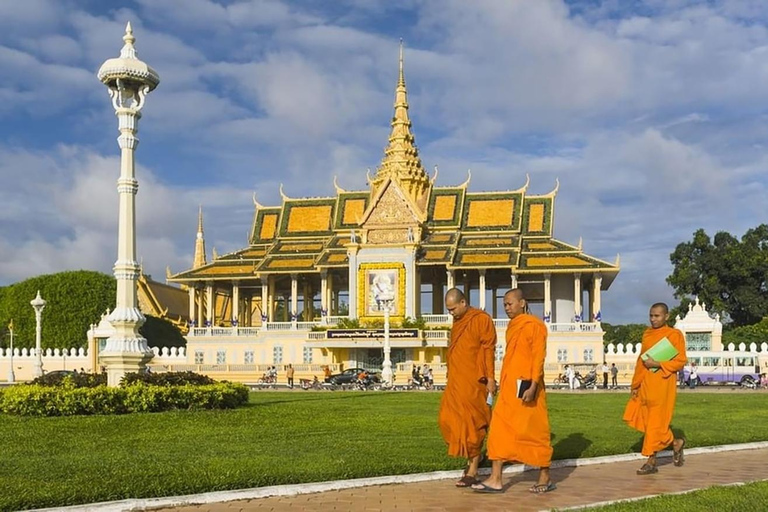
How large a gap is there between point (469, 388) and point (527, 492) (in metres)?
1.09

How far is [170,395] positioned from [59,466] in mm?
7221

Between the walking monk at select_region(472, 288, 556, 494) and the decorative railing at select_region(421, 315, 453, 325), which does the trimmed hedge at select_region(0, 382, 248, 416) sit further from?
the decorative railing at select_region(421, 315, 453, 325)

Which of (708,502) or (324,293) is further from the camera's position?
(324,293)

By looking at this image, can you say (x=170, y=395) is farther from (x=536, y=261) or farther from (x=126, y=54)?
(x=536, y=261)

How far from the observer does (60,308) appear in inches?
2243

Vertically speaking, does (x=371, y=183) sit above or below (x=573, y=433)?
above

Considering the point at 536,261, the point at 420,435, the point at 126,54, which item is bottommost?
the point at 420,435

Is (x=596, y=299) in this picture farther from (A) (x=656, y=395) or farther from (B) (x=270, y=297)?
(A) (x=656, y=395)

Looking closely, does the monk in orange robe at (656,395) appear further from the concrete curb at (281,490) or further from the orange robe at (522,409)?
the orange robe at (522,409)

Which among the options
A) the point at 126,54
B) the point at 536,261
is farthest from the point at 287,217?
the point at 126,54

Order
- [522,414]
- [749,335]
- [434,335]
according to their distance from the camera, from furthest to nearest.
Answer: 1. [749,335]
2. [434,335]
3. [522,414]

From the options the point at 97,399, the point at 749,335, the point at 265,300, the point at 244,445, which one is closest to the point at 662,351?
the point at 244,445

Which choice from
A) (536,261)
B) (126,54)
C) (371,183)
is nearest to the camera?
(126,54)

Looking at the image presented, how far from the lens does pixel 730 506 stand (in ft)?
24.8
